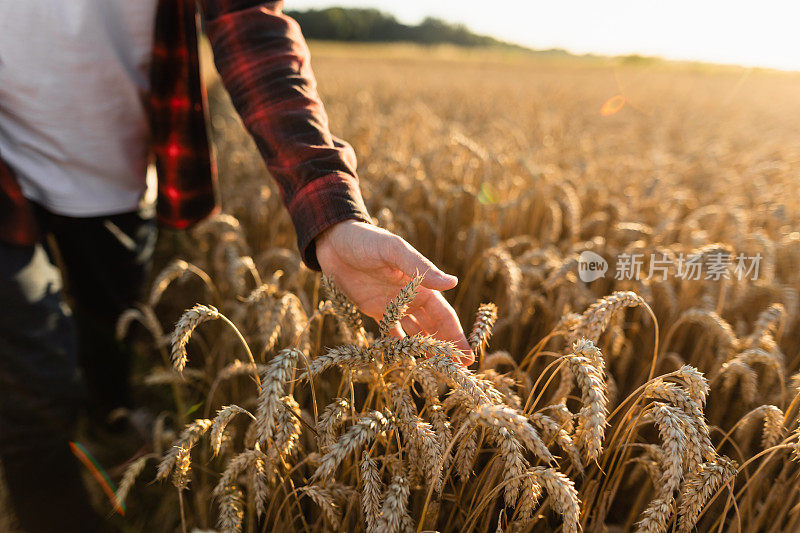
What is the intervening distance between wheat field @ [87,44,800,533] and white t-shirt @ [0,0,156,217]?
0.41 meters

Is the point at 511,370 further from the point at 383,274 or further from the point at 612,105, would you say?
the point at 612,105

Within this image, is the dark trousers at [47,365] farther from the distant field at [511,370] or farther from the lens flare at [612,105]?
the lens flare at [612,105]

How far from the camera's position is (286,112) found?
128cm

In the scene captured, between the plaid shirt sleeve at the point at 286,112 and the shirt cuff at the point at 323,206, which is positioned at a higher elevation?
the plaid shirt sleeve at the point at 286,112

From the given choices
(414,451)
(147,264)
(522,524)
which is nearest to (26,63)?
(147,264)

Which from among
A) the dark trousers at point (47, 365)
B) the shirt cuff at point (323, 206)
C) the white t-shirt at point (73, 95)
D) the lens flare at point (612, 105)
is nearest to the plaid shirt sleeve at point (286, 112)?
the shirt cuff at point (323, 206)

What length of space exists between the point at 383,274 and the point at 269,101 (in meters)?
0.56

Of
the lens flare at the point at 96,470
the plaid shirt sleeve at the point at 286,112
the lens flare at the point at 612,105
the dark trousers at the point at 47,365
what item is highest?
the plaid shirt sleeve at the point at 286,112

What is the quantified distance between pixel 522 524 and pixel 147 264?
5.85ft

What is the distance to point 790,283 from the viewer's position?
2.31 metres

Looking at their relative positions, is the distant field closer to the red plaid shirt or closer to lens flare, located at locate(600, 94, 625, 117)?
the red plaid shirt

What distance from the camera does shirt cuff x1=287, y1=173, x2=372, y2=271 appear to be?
3.86 ft

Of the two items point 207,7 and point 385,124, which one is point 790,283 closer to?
point 207,7

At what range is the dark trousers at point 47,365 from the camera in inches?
54.9
